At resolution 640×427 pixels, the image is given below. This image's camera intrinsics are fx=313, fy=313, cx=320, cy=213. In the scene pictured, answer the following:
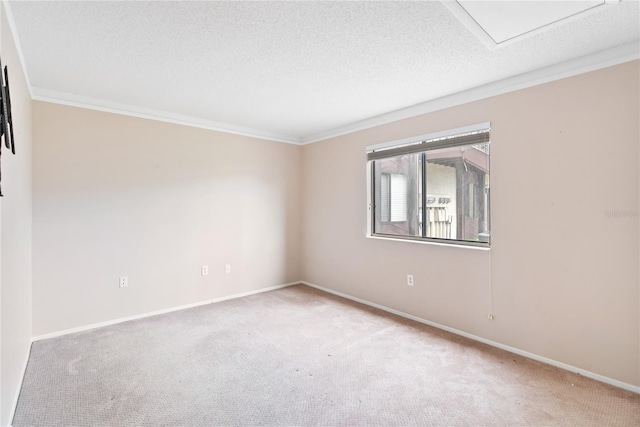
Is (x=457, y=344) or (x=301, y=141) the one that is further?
(x=301, y=141)

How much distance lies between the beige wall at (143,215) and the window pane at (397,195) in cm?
149

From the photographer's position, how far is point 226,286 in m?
4.06

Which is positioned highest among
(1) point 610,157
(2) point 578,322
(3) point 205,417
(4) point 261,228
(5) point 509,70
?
(5) point 509,70

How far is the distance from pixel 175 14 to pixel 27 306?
8.52 ft

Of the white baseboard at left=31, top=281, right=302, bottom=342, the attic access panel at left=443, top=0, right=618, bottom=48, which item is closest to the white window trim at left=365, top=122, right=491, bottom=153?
the attic access panel at left=443, top=0, right=618, bottom=48

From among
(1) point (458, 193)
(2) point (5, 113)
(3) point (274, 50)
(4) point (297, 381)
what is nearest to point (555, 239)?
(1) point (458, 193)

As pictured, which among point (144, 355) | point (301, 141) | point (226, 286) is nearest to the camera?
point (144, 355)

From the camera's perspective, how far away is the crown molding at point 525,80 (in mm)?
2090

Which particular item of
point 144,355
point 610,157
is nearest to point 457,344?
point 610,157

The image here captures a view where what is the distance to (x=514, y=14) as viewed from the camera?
5.60 feet

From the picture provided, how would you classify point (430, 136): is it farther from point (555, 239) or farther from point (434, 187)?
point (555, 239)

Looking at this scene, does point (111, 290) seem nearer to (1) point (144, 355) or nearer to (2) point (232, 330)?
(1) point (144, 355)

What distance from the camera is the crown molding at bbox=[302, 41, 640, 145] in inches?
82.3

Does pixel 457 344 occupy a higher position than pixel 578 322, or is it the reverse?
pixel 578 322
